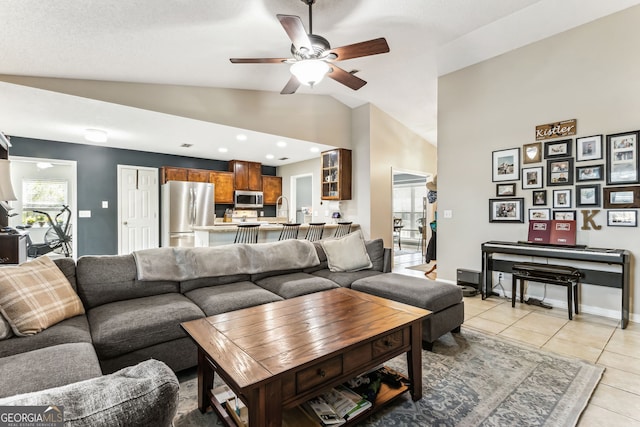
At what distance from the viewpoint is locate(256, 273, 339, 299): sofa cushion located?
2709mm

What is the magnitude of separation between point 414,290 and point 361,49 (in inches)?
83.2

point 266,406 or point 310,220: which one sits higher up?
point 310,220

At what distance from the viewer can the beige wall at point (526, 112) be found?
10.3 ft

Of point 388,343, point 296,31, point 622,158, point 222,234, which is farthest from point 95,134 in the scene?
point 622,158

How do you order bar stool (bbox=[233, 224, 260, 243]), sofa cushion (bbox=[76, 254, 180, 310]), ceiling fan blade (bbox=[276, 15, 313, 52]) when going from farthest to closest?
bar stool (bbox=[233, 224, 260, 243]) < sofa cushion (bbox=[76, 254, 180, 310]) < ceiling fan blade (bbox=[276, 15, 313, 52])

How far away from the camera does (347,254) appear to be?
347 centimetres

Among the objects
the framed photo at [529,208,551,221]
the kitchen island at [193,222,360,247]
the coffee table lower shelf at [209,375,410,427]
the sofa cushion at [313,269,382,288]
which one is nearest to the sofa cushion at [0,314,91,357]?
the coffee table lower shelf at [209,375,410,427]

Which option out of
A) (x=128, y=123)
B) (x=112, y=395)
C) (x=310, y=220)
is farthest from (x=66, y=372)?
(x=310, y=220)

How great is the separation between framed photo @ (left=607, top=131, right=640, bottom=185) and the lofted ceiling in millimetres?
1330

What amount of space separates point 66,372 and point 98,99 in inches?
131

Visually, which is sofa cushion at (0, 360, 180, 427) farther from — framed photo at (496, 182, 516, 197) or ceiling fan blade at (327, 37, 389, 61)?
framed photo at (496, 182, 516, 197)

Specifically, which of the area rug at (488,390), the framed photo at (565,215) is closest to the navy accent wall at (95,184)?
the area rug at (488,390)

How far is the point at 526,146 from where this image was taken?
12.4 feet

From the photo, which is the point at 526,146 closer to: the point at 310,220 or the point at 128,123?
the point at 310,220
